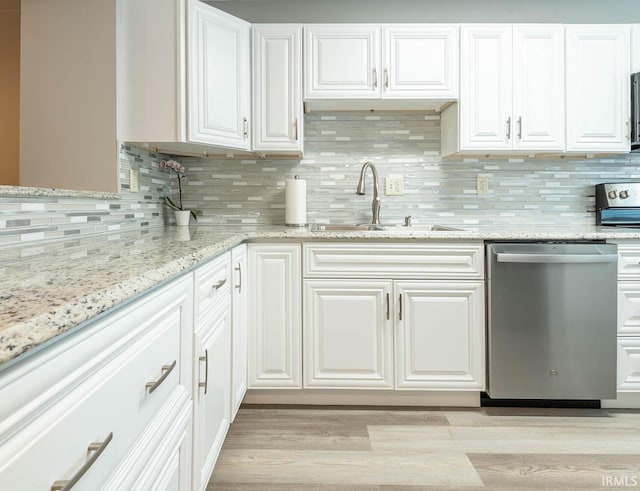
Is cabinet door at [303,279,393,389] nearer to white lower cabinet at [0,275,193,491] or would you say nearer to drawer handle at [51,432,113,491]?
white lower cabinet at [0,275,193,491]

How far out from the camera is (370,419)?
77.9 inches

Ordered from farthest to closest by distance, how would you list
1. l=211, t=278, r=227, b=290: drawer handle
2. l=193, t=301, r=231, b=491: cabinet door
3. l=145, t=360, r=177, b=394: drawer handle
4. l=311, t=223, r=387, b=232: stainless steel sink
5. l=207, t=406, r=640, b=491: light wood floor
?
l=311, t=223, r=387, b=232: stainless steel sink, l=207, t=406, r=640, b=491: light wood floor, l=211, t=278, r=227, b=290: drawer handle, l=193, t=301, r=231, b=491: cabinet door, l=145, t=360, r=177, b=394: drawer handle

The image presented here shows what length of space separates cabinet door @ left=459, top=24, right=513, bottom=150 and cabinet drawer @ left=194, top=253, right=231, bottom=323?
1.49 m

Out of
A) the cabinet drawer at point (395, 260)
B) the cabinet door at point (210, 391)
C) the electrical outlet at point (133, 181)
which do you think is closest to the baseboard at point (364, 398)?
the cabinet door at point (210, 391)

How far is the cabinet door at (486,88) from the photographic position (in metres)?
2.26

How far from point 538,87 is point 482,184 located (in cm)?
60

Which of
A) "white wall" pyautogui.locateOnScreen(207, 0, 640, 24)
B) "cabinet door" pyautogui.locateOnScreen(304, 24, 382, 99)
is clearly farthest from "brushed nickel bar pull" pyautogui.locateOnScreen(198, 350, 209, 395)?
"white wall" pyautogui.locateOnScreen(207, 0, 640, 24)

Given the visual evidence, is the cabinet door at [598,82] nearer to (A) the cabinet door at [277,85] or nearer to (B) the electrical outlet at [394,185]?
(B) the electrical outlet at [394,185]

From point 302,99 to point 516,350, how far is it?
1679 millimetres

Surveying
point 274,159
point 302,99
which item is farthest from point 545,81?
point 274,159

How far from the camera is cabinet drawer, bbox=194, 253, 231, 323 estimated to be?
1.20 m

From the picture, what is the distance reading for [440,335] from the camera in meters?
2.01

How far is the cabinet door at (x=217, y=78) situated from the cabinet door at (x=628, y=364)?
2.13 m

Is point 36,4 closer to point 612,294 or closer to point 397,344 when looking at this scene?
point 397,344
